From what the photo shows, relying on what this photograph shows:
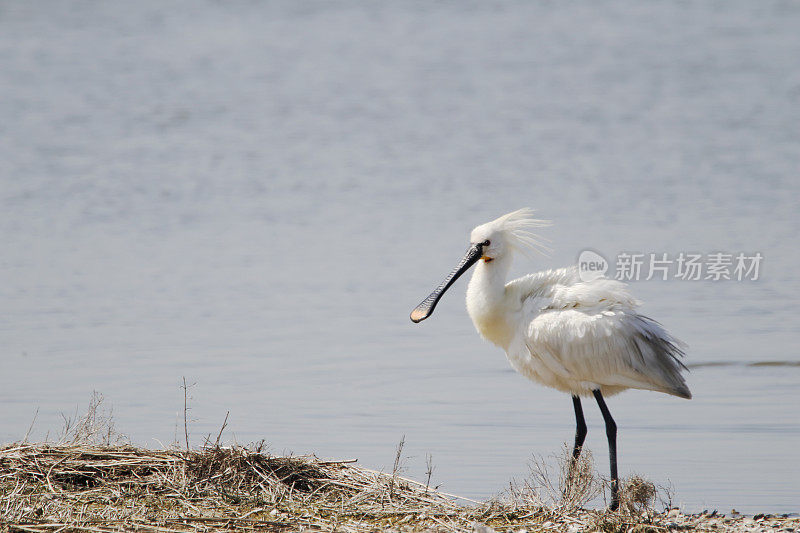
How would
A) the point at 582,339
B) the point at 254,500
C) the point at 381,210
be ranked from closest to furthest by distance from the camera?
the point at 254,500 < the point at 582,339 < the point at 381,210

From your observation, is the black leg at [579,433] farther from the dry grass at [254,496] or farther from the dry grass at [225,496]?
the dry grass at [225,496]

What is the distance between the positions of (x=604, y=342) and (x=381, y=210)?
10228mm

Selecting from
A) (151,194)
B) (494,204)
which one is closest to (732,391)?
(494,204)

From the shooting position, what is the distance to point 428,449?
852cm

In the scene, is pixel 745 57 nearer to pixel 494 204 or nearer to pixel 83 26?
pixel 494 204

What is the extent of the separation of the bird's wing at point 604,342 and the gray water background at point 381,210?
0.70 m

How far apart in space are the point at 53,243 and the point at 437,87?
15256 mm

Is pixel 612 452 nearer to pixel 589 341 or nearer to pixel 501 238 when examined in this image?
pixel 589 341

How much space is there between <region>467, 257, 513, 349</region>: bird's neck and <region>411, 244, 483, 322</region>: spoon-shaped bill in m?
0.10

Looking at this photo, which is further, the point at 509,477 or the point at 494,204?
the point at 494,204

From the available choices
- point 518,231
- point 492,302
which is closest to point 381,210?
point 518,231

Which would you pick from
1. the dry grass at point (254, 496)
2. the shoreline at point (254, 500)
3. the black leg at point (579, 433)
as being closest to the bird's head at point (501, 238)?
the black leg at point (579, 433)

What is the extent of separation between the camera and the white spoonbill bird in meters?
7.67

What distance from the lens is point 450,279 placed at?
29.0 ft
